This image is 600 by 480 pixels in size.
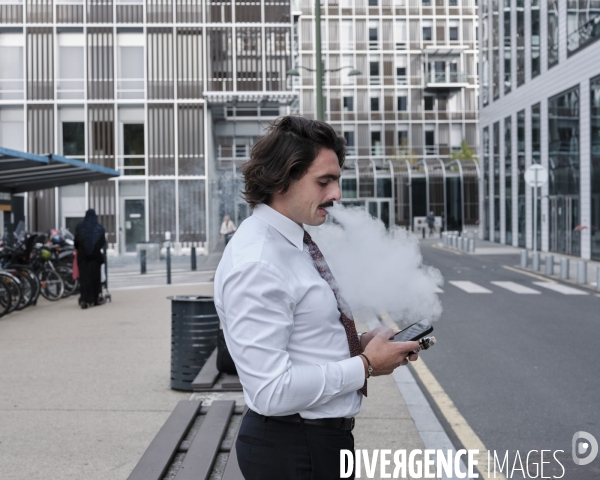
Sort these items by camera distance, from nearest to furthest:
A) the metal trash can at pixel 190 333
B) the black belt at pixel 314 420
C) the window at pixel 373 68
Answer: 1. the black belt at pixel 314 420
2. the metal trash can at pixel 190 333
3. the window at pixel 373 68

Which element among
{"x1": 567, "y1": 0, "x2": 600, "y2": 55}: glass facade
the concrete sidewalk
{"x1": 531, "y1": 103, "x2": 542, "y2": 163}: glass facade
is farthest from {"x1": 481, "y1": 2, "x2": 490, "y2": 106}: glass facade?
the concrete sidewalk

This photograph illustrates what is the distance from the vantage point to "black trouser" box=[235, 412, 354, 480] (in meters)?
2.40

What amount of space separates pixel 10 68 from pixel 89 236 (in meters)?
20.4

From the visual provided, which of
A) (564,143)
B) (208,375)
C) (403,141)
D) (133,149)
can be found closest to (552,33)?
(564,143)

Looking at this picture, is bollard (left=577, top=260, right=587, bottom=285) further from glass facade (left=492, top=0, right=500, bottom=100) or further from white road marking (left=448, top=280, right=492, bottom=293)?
glass facade (left=492, top=0, right=500, bottom=100)

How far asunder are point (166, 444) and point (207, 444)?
0.25 meters

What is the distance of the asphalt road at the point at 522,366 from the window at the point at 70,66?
21.1 m

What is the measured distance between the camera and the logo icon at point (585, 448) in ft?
17.6

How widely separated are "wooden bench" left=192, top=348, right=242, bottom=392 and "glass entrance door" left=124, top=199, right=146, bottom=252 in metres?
25.2

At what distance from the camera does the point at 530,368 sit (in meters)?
8.56

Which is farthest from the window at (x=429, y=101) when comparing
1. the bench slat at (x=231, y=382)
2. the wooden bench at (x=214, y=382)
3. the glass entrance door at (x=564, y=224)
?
the bench slat at (x=231, y=382)

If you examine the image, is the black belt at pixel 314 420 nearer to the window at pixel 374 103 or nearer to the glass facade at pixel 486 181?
the glass facade at pixel 486 181

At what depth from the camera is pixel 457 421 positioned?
21.0 ft

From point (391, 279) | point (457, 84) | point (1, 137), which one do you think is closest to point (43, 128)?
point (1, 137)
